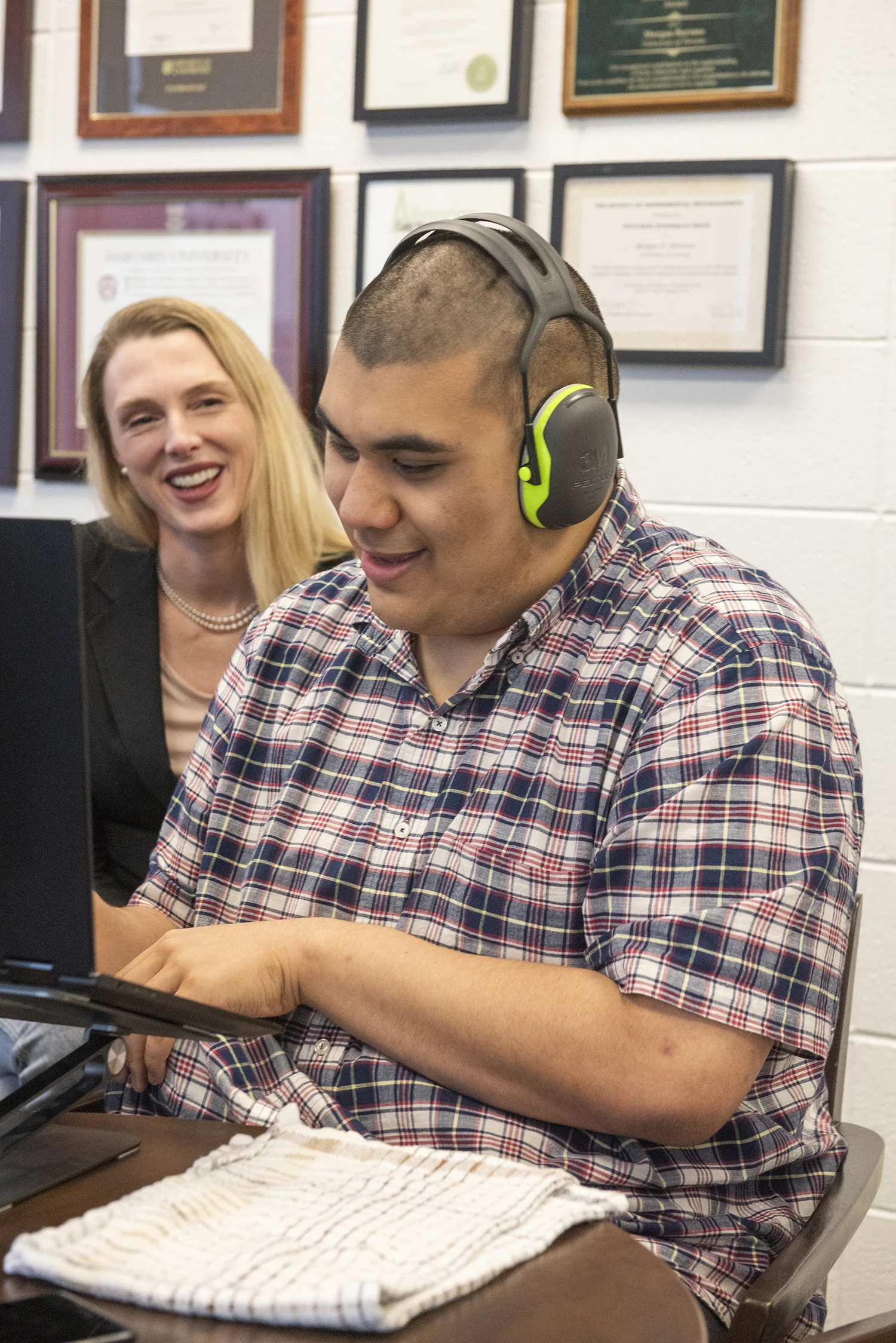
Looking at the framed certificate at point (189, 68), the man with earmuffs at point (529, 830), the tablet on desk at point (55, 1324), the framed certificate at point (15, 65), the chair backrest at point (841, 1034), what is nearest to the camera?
the tablet on desk at point (55, 1324)

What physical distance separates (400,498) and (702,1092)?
530mm

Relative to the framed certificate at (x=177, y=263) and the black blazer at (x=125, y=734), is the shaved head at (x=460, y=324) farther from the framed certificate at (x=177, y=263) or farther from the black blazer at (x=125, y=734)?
the framed certificate at (x=177, y=263)

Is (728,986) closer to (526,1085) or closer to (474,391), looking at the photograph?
(526,1085)

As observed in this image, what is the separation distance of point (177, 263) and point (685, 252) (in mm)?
947

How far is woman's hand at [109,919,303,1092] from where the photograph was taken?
1085 mm

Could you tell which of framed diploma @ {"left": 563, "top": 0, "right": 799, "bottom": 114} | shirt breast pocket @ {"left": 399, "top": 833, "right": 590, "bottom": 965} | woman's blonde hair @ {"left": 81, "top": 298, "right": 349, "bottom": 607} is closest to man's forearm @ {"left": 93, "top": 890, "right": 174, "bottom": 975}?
shirt breast pocket @ {"left": 399, "top": 833, "right": 590, "bottom": 965}

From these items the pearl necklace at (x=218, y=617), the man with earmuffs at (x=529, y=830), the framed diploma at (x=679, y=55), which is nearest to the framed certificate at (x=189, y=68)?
the framed diploma at (x=679, y=55)

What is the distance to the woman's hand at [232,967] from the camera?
1.08m

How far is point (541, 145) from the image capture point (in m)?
2.30

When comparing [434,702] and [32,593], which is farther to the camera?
[434,702]

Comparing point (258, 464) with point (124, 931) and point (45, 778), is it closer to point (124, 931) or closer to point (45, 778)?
point (124, 931)

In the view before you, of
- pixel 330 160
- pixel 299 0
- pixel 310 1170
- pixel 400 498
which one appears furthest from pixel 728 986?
pixel 299 0

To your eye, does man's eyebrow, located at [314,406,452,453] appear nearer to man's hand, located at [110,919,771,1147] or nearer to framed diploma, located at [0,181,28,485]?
man's hand, located at [110,919,771,1147]

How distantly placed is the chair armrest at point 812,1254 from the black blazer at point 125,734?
1165 mm
